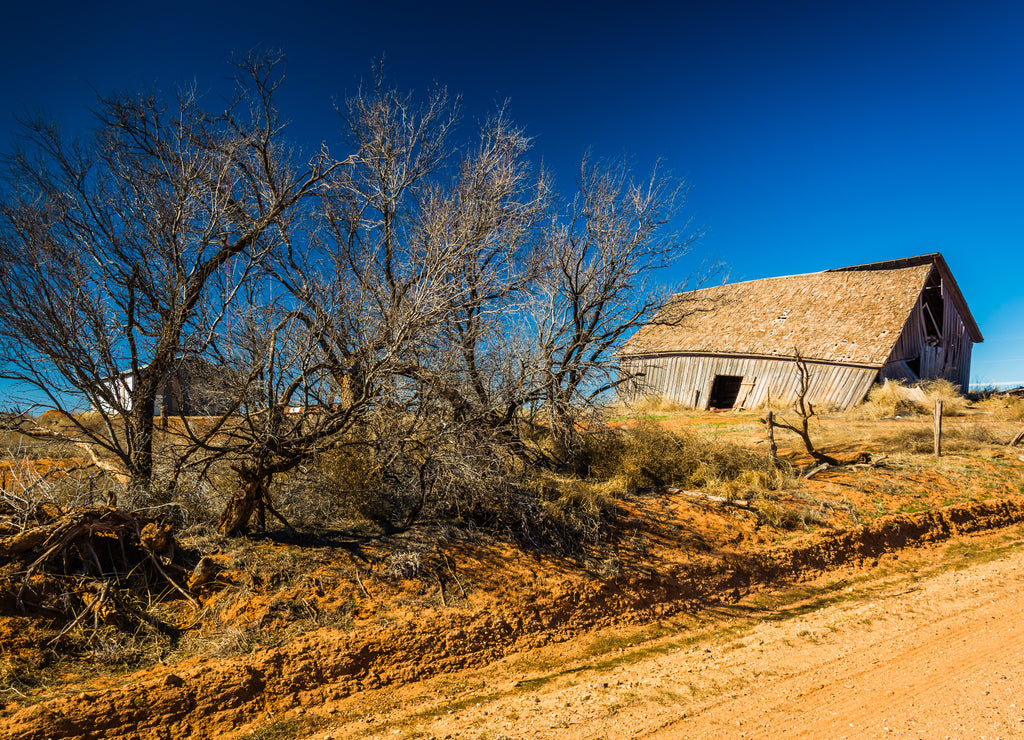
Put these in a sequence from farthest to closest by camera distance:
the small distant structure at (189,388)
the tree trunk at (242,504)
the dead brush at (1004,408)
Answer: the dead brush at (1004,408)
the tree trunk at (242,504)
the small distant structure at (189,388)

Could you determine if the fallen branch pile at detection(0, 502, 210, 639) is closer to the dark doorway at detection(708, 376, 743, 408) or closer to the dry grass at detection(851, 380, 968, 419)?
the dry grass at detection(851, 380, 968, 419)

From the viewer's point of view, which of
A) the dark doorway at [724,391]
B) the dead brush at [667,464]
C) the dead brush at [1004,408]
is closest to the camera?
the dead brush at [667,464]

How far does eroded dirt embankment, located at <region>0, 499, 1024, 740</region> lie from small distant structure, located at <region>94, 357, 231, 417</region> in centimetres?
252

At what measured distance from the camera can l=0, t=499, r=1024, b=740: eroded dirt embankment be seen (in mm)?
4164

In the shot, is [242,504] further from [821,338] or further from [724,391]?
[724,391]

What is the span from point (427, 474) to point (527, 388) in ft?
7.80

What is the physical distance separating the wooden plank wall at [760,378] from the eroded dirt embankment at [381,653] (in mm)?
9601

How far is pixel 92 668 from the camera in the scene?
4.49 metres

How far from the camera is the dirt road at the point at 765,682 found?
4.50 m

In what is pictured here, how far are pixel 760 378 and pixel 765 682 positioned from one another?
58.2 ft

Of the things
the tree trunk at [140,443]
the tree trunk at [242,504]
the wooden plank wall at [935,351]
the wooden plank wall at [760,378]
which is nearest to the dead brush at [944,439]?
the wooden plank wall at [760,378]

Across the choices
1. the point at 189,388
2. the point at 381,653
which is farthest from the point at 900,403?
the point at 189,388

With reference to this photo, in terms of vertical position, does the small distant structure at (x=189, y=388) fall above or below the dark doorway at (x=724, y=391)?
below

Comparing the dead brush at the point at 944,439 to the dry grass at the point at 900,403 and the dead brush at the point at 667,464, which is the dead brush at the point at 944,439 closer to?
the dry grass at the point at 900,403
